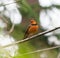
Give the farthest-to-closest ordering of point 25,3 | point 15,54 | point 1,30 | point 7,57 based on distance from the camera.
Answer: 1. point 25,3
2. point 1,30
3. point 15,54
4. point 7,57

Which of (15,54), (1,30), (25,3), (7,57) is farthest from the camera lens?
(25,3)

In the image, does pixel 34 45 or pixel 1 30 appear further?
pixel 34 45

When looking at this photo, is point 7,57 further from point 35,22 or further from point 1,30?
point 35,22

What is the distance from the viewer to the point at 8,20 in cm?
267

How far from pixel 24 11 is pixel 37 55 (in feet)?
1.39

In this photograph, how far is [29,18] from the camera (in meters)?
2.83

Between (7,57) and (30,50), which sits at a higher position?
(7,57)

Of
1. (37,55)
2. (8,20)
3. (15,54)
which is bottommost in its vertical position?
(37,55)

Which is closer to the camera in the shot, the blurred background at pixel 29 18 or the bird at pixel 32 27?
the blurred background at pixel 29 18

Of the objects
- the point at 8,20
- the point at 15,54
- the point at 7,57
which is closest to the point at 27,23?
the point at 8,20

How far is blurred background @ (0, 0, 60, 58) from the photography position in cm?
264

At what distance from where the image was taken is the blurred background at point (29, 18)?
104 inches

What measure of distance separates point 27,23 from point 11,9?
0.22 m

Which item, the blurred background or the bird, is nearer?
the blurred background
